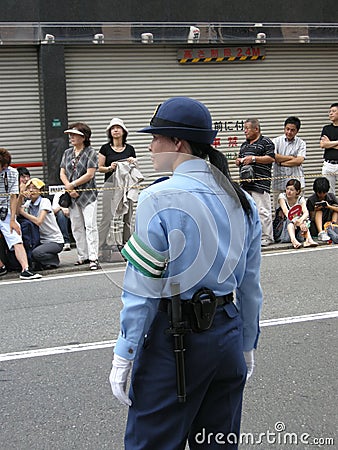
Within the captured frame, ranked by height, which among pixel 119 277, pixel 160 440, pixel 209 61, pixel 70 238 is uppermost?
pixel 209 61

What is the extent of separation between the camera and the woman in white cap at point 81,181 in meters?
10.2

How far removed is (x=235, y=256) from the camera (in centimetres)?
297

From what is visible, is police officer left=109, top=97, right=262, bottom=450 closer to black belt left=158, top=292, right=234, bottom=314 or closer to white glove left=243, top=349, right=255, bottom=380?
black belt left=158, top=292, right=234, bottom=314

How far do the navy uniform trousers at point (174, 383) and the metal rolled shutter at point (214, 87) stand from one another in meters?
10.8

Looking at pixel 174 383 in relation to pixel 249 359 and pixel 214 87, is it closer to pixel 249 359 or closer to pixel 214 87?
pixel 249 359

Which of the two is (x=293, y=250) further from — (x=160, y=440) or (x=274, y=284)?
(x=160, y=440)

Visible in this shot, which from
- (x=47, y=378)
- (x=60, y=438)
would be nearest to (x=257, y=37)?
(x=47, y=378)

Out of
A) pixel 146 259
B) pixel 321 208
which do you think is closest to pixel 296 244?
pixel 321 208

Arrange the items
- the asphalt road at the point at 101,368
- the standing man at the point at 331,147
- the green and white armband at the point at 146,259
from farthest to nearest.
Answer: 1. the standing man at the point at 331,147
2. the asphalt road at the point at 101,368
3. the green and white armband at the point at 146,259

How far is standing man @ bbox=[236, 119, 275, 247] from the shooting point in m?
11.6

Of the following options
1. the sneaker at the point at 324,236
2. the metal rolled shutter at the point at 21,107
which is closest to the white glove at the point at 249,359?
the sneaker at the point at 324,236

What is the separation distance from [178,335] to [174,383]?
0.19 meters

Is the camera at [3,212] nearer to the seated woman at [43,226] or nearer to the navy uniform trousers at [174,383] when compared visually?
the seated woman at [43,226]

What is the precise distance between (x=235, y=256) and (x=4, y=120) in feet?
36.8
